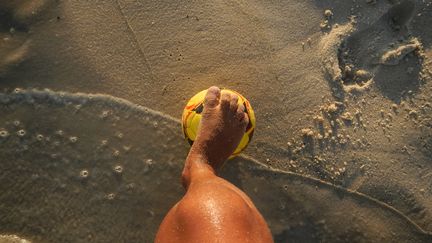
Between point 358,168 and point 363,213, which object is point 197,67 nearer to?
point 358,168

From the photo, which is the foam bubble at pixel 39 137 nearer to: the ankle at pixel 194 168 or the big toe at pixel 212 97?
the ankle at pixel 194 168

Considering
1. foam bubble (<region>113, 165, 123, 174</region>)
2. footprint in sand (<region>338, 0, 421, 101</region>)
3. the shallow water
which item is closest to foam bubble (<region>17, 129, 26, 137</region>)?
the shallow water

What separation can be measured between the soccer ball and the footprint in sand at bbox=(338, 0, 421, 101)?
75cm

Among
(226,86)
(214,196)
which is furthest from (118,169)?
(226,86)

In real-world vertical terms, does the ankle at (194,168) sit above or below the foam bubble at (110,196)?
above

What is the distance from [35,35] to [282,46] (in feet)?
5.47

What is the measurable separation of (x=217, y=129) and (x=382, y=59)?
1.27 metres

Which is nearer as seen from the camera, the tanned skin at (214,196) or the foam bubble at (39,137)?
the tanned skin at (214,196)

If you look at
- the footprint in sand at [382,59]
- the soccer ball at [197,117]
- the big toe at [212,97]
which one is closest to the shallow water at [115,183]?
the soccer ball at [197,117]

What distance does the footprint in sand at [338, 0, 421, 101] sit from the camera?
304 cm

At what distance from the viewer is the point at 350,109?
302cm

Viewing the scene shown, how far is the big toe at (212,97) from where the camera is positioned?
9.14 ft

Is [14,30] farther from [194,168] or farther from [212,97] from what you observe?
[194,168]

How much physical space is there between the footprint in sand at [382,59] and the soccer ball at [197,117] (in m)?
0.75
